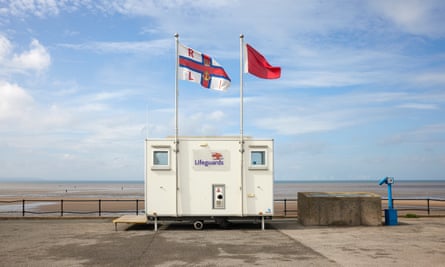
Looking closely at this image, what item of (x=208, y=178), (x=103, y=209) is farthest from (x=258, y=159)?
(x=103, y=209)

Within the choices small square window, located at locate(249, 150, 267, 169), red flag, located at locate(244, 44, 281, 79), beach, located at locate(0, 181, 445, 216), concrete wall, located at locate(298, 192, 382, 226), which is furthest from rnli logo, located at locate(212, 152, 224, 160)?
beach, located at locate(0, 181, 445, 216)

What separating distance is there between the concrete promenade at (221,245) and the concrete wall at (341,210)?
0.53 meters

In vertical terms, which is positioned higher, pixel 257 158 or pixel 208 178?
pixel 257 158

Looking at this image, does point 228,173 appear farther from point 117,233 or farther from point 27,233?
point 27,233

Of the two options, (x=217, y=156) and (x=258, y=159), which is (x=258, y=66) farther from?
(x=217, y=156)

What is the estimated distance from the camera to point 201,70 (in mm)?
17000

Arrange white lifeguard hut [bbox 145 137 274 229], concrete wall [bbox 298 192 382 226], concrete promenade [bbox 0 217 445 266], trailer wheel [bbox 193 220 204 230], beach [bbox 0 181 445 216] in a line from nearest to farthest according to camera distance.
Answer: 1. concrete promenade [bbox 0 217 445 266]
2. white lifeguard hut [bbox 145 137 274 229]
3. trailer wheel [bbox 193 220 204 230]
4. concrete wall [bbox 298 192 382 226]
5. beach [bbox 0 181 445 216]

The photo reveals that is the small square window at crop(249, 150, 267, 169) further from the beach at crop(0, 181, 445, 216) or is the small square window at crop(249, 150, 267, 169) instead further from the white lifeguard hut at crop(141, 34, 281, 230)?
the beach at crop(0, 181, 445, 216)

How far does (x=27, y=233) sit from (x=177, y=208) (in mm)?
5033

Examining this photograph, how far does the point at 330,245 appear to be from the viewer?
12742 millimetres

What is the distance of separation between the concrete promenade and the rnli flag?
5262 mm

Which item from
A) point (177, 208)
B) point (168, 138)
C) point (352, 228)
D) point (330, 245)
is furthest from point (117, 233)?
point (352, 228)

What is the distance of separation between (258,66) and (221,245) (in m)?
7.45

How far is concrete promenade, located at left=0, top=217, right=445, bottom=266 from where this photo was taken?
34.9ft
